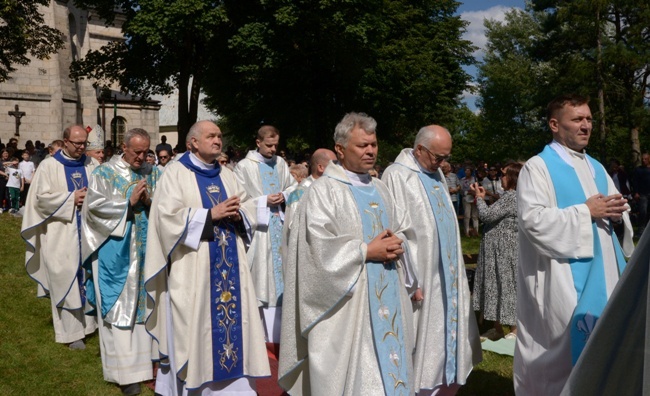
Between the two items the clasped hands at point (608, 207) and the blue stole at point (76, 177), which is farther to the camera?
the blue stole at point (76, 177)

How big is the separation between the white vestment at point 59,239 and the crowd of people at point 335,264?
0.06ft

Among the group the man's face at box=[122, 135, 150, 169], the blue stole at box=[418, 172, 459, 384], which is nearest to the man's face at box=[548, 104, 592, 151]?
the blue stole at box=[418, 172, 459, 384]

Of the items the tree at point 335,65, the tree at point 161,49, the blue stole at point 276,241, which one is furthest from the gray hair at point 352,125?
the tree at point 335,65

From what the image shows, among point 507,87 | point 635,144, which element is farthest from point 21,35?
point 507,87

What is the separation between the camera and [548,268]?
4852 millimetres

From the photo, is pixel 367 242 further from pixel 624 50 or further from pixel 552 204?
pixel 624 50

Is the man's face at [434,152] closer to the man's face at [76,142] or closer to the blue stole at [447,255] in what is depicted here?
the blue stole at [447,255]

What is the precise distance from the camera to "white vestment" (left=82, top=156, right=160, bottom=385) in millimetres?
6879

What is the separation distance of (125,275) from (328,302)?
10.0ft

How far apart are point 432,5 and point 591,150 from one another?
443 inches

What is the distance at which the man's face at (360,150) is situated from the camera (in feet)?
16.2

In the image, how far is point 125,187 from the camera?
7160 millimetres

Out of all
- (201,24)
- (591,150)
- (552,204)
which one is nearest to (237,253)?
(552,204)

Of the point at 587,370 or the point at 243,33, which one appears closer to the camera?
the point at 587,370
